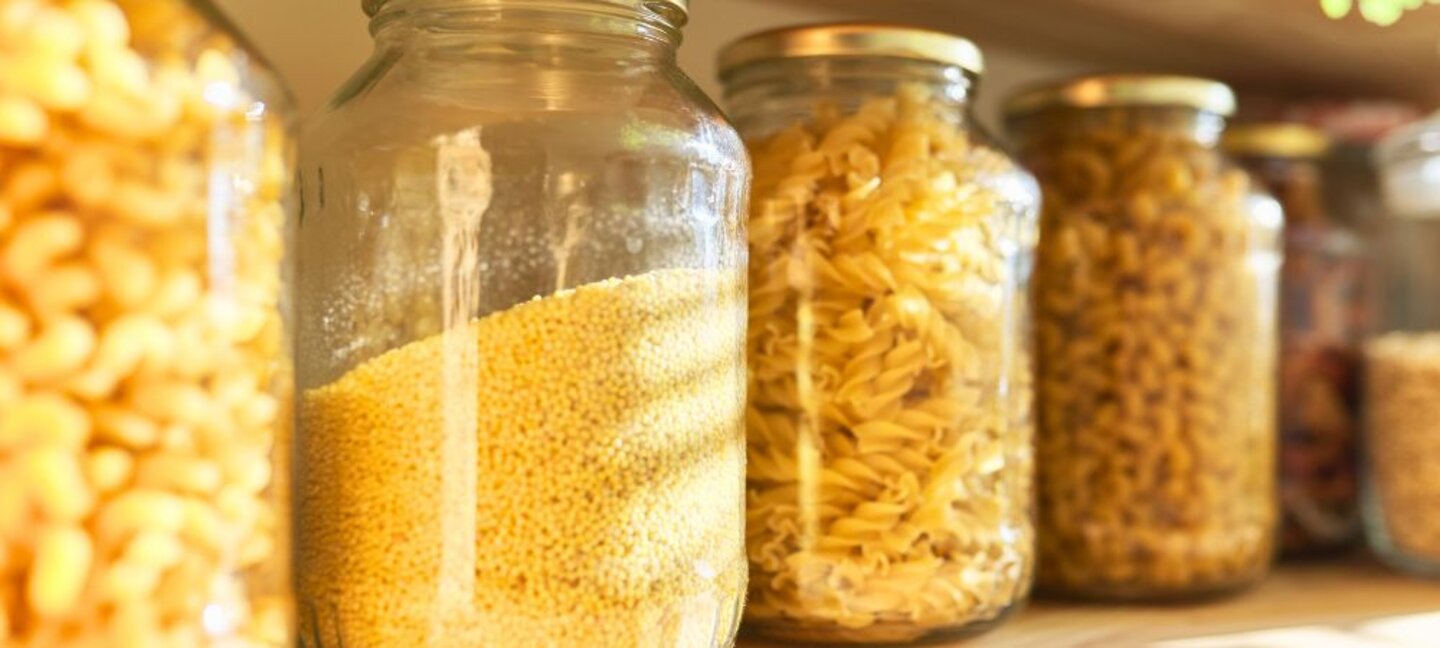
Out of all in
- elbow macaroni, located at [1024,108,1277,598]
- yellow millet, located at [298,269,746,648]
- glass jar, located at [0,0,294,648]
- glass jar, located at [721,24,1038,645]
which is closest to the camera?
glass jar, located at [0,0,294,648]

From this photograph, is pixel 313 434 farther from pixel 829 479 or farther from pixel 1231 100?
pixel 1231 100

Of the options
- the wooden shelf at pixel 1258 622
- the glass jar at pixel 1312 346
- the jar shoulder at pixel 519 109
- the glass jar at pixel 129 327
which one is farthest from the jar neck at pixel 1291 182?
the glass jar at pixel 129 327

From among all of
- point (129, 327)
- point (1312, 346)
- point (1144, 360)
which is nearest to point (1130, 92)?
point (1144, 360)

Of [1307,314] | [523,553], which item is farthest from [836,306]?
[1307,314]

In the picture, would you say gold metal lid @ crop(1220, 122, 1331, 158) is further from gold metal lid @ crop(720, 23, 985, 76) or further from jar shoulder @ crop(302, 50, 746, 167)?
jar shoulder @ crop(302, 50, 746, 167)

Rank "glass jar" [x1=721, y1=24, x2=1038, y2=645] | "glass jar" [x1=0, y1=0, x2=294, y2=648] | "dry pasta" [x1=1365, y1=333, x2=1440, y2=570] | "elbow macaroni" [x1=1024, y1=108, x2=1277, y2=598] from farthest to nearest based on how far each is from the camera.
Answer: "dry pasta" [x1=1365, y1=333, x2=1440, y2=570]
"elbow macaroni" [x1=1024, y1=108, x2=1277, y2=598]
"glass jar" [x1=721, y1=24, x2=1038, y2=645]
"glass jar" [x1=0, y1=0, x2=294, y2=648]

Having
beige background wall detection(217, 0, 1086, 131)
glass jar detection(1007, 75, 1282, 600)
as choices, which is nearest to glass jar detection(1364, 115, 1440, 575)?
glass jar detection(1007, 75, 1282, 600)
